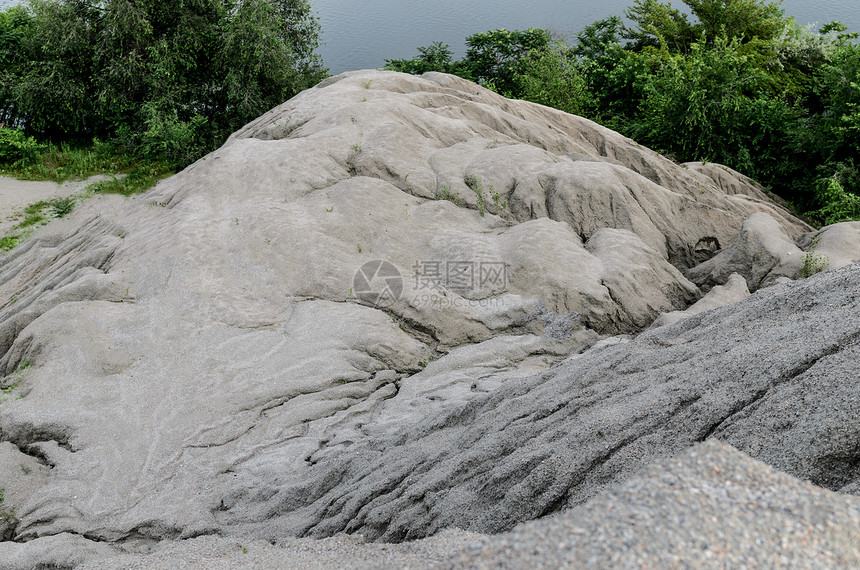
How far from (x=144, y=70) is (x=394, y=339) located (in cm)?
1842

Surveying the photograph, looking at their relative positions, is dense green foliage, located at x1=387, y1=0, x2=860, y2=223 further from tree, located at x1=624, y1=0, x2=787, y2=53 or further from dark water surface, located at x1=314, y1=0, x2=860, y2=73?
dark water surface, located at x1=314, y1=0, x2=860, y2=73

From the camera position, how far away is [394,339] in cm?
1066

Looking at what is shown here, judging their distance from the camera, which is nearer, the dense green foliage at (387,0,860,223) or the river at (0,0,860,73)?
the dense green foliage at (387,0,860,223)

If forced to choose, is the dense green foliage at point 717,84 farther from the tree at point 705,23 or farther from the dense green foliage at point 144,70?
the dense green foliage at point 144,70

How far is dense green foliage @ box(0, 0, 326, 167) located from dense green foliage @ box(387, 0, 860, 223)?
8.83 meters

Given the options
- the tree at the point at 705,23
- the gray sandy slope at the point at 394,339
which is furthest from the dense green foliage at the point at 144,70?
the tree at the point at 705,23

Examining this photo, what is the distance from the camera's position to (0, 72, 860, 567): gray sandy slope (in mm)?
5590

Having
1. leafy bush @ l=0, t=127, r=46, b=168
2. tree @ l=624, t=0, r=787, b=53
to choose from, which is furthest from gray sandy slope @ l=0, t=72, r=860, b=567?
tree @ l=624, t=0, r=787, b=53

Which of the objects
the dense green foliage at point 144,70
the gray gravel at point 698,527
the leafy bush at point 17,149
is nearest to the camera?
the gray gravel at point 698,527

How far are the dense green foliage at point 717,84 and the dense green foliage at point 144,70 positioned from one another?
29.0ft

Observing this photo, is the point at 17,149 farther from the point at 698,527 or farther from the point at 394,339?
the point at 698,527

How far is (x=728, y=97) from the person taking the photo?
2330cm

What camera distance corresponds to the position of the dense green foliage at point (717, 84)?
2195 centimetres

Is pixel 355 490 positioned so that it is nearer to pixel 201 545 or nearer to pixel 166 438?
pixel 201 545
